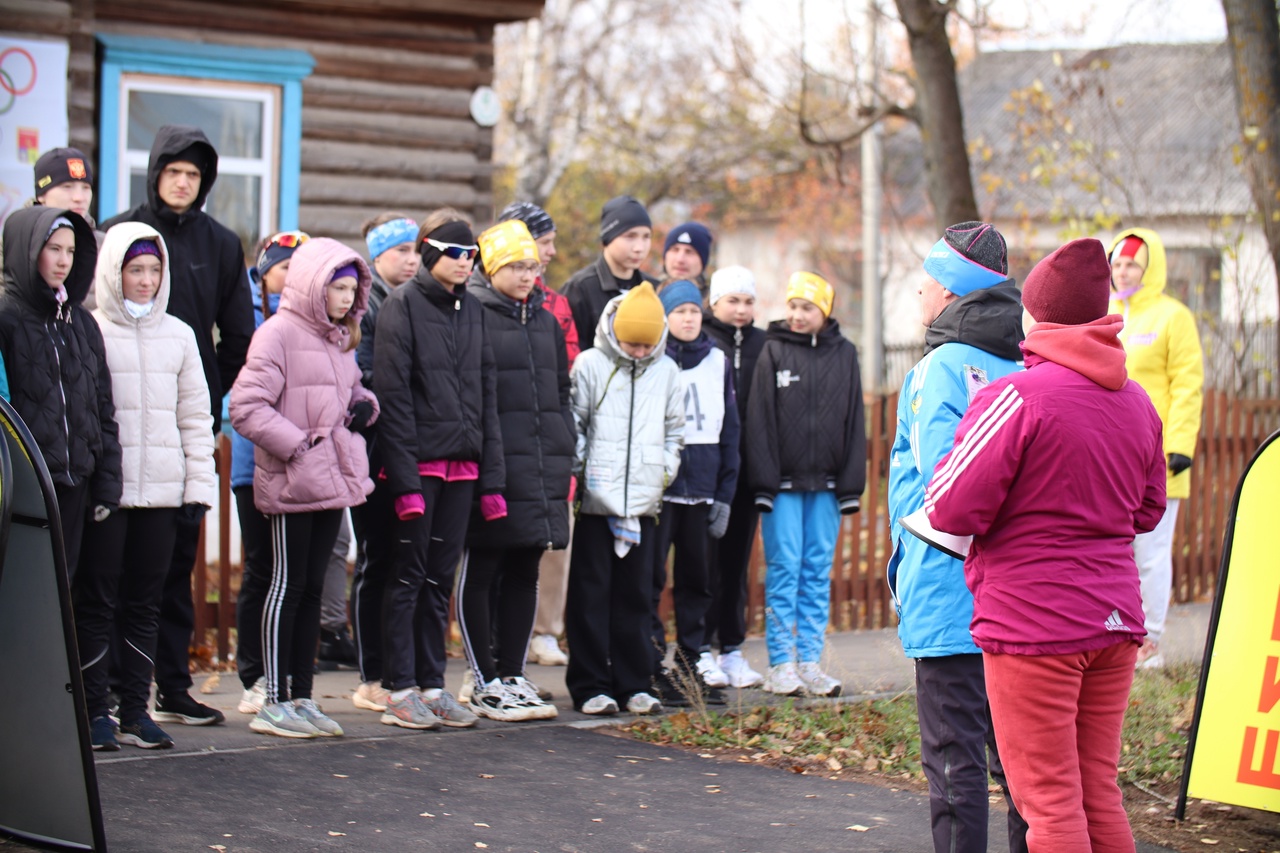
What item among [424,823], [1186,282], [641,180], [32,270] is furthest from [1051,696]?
[641,180]

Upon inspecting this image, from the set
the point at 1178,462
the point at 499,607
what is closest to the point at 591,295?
the point at 499,607

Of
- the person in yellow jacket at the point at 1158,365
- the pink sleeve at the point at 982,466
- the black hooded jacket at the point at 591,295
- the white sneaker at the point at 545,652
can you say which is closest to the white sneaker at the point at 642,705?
the white sneaker at the point at 545,652

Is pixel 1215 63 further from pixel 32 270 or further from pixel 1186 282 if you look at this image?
pixel 32 270

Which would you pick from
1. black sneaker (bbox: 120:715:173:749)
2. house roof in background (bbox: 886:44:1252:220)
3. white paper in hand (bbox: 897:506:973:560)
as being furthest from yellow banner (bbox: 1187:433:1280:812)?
house roof in background (bbox: 886:44:1252:220)

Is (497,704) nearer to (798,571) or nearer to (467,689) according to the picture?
(467,689)

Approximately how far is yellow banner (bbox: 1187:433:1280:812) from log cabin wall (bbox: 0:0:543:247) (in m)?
7.91

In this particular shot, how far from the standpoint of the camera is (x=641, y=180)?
3091 cm

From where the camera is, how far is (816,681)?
24.4ft

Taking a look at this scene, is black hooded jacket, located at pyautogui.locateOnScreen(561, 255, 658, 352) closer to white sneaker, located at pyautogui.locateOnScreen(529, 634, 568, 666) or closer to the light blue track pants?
the light blue track pants

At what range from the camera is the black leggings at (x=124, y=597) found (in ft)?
18.1

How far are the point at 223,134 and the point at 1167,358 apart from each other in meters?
7.24

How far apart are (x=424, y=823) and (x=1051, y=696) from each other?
228 centimetres

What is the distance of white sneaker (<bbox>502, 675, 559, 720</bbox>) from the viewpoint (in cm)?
660

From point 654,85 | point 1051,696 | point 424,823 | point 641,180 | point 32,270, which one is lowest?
point 424,823
